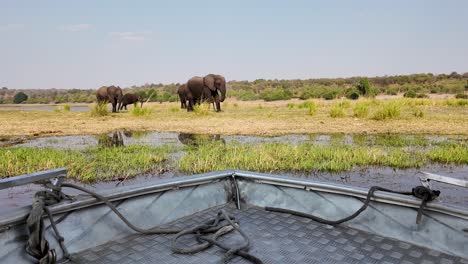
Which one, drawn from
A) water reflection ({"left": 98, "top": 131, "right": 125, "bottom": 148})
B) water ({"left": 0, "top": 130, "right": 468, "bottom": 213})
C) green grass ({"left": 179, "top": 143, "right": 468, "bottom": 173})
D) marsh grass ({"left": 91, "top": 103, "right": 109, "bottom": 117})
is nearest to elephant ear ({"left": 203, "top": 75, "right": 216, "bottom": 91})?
marsh grass ({"left": 91, "top": 103, "right": 109, "bottom": 117})

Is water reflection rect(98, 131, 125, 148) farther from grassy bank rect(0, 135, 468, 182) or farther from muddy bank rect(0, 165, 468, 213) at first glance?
muddy bank rect(0, 165, 468, 213)

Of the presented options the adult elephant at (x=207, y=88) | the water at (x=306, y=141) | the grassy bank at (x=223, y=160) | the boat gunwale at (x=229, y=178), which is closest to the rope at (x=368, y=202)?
the boat gunwale at (x=229, y=178)

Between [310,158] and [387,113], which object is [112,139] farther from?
[387,113]

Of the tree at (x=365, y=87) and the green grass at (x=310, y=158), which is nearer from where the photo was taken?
the green grass at (x=310, y=158)

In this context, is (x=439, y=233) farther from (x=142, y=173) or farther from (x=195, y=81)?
(x=195, y=81)

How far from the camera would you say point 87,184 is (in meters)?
5.62

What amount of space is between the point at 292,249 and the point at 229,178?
969mm

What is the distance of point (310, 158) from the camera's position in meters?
6.98

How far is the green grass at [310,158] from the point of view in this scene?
21.1 feet

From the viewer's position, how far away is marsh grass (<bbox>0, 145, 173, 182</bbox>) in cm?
611

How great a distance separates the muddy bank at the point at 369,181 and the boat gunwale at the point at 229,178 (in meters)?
2.36

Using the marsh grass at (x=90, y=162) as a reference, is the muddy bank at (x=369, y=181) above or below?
below

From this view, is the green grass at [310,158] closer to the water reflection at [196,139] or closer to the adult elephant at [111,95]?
the water reflection at [196,139]

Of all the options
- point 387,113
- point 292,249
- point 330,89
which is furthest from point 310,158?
point 330,89
